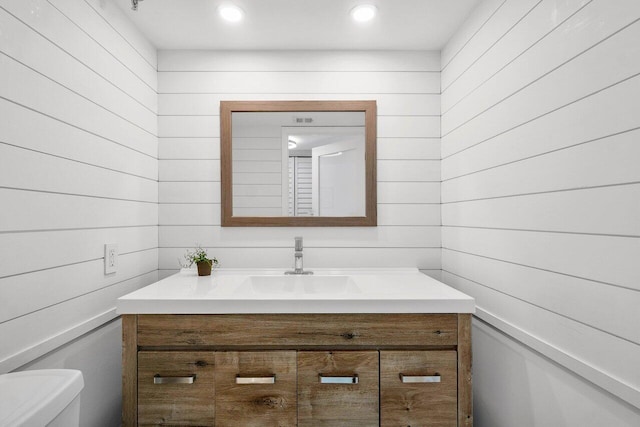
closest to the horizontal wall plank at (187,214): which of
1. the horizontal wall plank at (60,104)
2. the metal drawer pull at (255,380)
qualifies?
the horizontal wall plank at (60,104)

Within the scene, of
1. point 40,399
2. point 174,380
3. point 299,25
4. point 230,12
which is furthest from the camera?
point 299,25

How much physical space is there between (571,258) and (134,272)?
71.2 inches

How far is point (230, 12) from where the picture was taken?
152cm

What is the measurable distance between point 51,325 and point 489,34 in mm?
2032

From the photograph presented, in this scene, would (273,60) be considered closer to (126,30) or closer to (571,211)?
(126,30)

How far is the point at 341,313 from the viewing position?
4.00 ft

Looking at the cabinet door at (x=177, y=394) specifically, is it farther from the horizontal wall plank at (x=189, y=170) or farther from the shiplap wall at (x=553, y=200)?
the shiplap wall at (x=553, y=200)

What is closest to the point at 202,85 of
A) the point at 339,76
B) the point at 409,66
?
the point at 339,76

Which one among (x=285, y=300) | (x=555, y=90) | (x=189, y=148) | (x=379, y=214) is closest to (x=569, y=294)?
(x=555, y=90)

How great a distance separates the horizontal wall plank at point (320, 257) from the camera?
184cm

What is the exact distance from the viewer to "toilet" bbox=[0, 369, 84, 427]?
2.12ft

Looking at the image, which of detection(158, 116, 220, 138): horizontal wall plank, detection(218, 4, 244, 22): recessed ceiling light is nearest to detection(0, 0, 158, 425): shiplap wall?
detection(158, 116, 220, 138): horizontal wall plank

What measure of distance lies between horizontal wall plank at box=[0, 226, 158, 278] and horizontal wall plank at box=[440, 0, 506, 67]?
189 cm

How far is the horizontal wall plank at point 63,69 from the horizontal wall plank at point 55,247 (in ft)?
1.78
